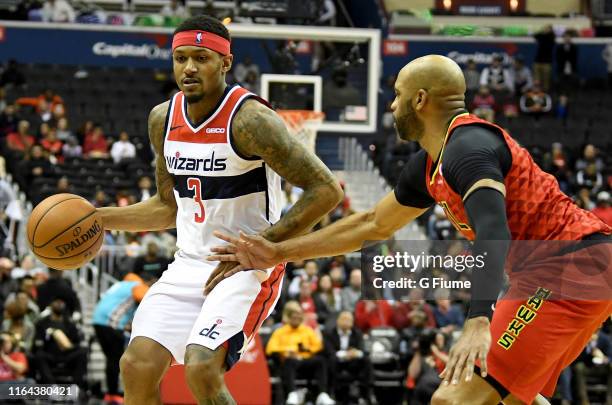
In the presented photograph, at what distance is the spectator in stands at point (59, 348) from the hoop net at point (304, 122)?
142 inches

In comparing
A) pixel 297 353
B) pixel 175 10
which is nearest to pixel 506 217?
pixel 297 353

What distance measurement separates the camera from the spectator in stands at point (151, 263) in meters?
14.1

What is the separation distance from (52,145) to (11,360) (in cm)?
803

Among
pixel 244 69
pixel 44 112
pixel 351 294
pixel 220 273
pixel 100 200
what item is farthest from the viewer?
pixel 244 69

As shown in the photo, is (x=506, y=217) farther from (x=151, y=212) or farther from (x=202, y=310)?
(x=151, y=212)

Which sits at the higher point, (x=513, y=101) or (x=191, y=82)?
(x=191, y=82)

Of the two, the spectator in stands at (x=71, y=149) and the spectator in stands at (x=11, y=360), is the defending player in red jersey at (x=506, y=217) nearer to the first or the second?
the spectator in stands at (x=11, y=360)

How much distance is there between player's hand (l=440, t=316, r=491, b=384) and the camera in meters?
4.78

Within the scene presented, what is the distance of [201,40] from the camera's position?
6.50 m

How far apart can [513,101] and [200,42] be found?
19307mm

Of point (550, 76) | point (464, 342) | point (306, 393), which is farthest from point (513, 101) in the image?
point (464, 342)

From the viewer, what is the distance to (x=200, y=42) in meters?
6.50

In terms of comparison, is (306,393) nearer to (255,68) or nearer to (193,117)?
(193,117)

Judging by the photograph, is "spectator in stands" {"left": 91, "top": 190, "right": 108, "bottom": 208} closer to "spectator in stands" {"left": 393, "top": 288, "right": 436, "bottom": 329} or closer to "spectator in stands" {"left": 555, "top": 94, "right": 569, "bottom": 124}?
"spectator in stands" {"left": 393, "top": 288, "right": 436, "bottom": 329}
